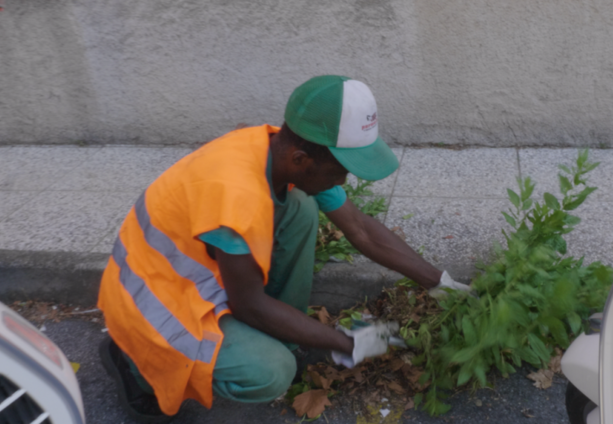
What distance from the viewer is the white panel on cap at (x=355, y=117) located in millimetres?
1846

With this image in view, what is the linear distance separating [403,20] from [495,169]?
4.17ft

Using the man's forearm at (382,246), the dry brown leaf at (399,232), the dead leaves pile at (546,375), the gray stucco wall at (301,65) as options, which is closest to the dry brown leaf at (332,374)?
the man's forearm at (382,246)

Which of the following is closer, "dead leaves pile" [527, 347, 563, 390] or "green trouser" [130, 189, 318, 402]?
"green trouser" [130, 189, 318, 402]

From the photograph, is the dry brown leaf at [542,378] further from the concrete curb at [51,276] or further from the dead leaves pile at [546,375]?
the concrete curb at [51,276]

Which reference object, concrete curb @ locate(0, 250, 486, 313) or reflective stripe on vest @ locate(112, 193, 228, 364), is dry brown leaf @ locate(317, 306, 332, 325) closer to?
concrete curb @ locate(0, 250, 486, 313)

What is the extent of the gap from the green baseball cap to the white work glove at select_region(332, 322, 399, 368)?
25.5 inches

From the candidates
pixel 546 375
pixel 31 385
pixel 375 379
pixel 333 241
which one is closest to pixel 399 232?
pixel 333 241

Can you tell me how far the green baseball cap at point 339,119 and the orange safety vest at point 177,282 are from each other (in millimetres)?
237

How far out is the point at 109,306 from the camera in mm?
2152

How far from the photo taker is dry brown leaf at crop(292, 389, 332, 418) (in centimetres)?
236

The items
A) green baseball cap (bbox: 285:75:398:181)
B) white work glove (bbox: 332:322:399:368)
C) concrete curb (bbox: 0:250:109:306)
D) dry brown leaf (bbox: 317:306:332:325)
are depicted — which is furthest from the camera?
concrete curb (bbox: 0:250:109:306)

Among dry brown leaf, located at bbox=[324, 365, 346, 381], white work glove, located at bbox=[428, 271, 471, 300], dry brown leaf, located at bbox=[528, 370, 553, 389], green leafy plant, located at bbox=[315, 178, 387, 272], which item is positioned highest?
white work glove, located at bbox=[428, 271, 471, 300]

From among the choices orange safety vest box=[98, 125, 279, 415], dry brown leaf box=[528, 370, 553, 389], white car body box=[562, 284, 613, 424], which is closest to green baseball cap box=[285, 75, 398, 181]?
orange safety vest box=[98, 125, 279, 415]

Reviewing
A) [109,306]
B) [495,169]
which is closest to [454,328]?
[109,306]
